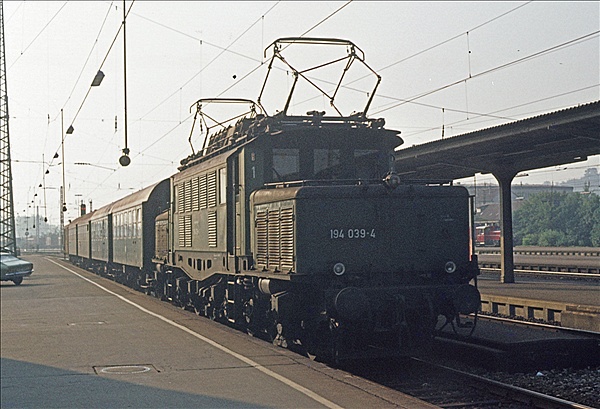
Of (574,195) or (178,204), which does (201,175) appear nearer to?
(178,204)

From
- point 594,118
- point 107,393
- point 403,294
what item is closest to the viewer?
point 107,393

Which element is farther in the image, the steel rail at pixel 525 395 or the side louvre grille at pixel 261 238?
the side louvre grille at pixel 261 238

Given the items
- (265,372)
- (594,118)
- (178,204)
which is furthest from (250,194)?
(594,118)

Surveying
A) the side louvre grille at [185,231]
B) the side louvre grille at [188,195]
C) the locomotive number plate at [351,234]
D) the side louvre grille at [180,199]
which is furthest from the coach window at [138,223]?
the locomotive number plate at [351,234]

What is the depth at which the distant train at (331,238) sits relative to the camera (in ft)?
36.5

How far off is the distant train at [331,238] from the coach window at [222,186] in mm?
18

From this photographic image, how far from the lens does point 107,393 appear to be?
9.34 metres

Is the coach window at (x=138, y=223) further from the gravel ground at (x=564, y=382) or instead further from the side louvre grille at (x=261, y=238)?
the gravel ground at (x=564, y=382)

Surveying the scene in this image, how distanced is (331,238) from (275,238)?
1073 millimetres

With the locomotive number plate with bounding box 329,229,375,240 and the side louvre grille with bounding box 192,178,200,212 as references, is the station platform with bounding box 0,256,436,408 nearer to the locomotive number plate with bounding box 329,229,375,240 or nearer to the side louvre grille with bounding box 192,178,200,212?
the locomotive number plate with bounding box 329,229,375,240

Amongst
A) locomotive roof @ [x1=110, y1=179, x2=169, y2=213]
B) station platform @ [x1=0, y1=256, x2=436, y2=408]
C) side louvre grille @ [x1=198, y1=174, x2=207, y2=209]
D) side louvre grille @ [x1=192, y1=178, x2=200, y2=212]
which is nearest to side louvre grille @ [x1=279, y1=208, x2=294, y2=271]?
station platform @ [x1=0, y1=256, x2=436, y2=408]

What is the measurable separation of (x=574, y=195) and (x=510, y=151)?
2.54 m

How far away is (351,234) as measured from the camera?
11.3m

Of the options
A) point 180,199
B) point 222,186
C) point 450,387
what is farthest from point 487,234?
point 450,387
